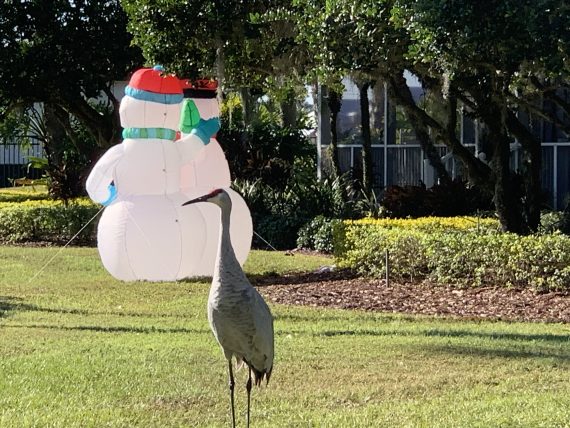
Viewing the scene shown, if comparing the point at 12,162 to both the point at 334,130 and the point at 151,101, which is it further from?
the point at 151,101

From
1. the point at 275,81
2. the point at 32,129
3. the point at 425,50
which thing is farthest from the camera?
the point at 32,129

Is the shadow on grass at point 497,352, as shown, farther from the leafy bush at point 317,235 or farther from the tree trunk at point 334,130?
the tree trunk at point 334,130

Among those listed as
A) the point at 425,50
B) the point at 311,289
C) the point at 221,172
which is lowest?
the point at 311,289

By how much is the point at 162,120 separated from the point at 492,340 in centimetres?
647

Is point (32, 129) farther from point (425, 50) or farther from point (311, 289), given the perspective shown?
point (425, 50)

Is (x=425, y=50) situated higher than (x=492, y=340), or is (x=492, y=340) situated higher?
(x=425, y=50)

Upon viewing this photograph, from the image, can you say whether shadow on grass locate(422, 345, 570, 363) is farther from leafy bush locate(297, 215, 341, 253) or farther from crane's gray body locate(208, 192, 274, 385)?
leafy bush locate(297, 215, 341, 253)

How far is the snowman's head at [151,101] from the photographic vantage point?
14594mm

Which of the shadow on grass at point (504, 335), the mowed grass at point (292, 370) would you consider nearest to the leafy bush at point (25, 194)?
the mowed grass at point (292, 370)

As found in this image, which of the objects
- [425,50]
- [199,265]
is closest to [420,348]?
[425,50]

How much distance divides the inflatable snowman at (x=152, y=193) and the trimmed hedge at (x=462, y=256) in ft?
7.93

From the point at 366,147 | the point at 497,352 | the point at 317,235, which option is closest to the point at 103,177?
the point at 317,235

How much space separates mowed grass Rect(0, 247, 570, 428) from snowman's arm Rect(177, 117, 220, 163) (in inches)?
106

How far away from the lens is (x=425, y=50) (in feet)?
38.4
